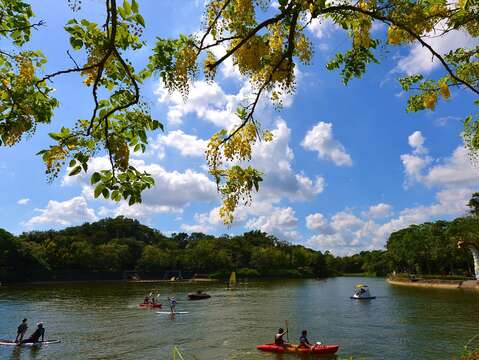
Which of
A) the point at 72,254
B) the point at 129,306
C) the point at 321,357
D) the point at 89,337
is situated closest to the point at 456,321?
the point at 321,357

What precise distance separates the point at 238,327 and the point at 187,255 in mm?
86838

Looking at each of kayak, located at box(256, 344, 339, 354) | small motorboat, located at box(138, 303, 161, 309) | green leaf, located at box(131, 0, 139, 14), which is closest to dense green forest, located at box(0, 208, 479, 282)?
small motorboat, located at box(138, 303, 161, 309)

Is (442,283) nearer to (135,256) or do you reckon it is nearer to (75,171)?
(75,171)

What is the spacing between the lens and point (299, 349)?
894 inches

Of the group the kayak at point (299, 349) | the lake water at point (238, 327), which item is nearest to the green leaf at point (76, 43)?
the lake water at point (238, 327)

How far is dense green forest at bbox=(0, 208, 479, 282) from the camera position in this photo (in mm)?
82750

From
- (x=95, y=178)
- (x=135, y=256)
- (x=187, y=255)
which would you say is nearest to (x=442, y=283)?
(x=187, y=255)

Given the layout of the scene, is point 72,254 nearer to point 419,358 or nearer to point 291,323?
point 291,323

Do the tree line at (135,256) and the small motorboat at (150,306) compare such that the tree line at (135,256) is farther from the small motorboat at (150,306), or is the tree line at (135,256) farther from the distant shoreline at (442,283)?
the small motorboat at (150,306)

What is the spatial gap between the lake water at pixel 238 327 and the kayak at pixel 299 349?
471 mm

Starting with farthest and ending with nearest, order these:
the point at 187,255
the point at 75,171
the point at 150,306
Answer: the point at 187,255 < the point at 150,306 < the point at 75,171

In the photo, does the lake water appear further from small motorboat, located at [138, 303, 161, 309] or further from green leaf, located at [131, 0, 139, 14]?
green leaf, located at [131, 0, 139, 14]

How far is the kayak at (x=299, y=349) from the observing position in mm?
22033

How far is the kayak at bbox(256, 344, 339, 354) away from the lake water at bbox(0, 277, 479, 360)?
471mm
